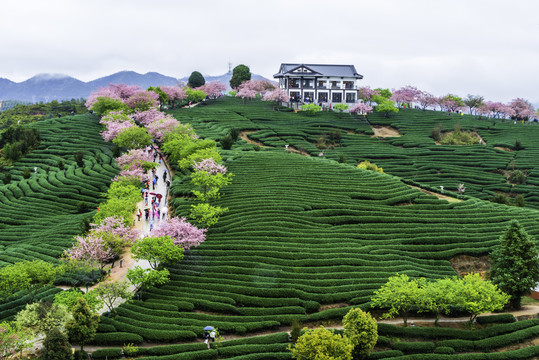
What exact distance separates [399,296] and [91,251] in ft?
75.1

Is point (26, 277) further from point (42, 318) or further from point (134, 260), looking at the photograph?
point (134, 260)

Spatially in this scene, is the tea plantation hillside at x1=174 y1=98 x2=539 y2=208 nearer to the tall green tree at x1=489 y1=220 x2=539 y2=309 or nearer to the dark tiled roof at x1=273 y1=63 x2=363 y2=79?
the dark tiled roof at x1=273 y1=63 x2=363 y2=79

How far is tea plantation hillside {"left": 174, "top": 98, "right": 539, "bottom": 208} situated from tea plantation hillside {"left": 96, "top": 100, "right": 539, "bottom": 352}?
12.6m

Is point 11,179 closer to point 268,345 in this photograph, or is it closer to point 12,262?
point 12,262

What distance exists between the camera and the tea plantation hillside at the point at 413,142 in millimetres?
68375

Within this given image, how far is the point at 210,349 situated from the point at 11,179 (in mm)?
47242

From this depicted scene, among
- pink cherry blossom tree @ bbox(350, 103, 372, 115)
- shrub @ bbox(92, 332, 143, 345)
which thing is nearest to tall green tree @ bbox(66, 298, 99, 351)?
shrub @ bbox(92, 332, 143, 345)

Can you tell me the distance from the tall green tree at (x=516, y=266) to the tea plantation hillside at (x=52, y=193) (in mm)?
34190

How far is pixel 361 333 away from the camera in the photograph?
83.7 feet

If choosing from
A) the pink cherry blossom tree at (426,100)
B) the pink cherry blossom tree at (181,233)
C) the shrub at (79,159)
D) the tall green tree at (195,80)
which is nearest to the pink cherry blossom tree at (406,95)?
the pink cherry blossom tree at (426,100)

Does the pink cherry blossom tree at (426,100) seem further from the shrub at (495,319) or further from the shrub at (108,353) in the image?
the shrub at (108,353)

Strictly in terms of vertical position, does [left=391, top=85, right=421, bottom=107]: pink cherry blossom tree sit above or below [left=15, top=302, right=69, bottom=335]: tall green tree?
above

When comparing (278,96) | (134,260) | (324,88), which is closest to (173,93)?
(278,96)

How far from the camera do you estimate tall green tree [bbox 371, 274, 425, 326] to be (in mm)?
27953
